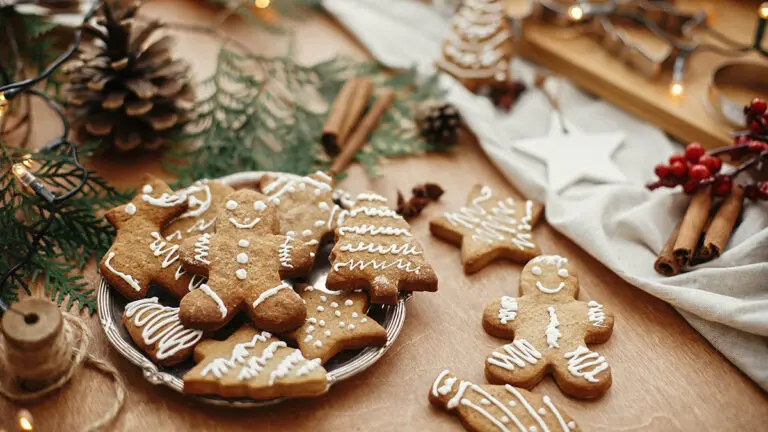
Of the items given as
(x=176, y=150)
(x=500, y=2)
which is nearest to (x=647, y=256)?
(x=500, y=2)

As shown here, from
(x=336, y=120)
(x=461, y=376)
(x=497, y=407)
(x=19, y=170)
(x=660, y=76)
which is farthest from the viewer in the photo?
(x=660, y=76)

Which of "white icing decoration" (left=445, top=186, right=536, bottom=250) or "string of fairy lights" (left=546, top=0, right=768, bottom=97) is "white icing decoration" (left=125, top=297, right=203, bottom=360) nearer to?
"white icing decoration" (left=445, top=186, right=536, bottom=250)

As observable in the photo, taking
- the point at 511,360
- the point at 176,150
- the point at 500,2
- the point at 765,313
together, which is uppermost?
the point at 500,2

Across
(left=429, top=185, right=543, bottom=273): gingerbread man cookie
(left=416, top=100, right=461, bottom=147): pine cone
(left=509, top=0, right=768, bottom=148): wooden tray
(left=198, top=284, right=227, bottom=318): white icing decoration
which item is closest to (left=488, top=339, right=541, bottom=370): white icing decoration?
(left=429, top=185, right=543, bottom=273): gingerbread man cookie

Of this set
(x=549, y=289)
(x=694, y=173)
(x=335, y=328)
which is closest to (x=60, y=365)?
(x=335, y=328)

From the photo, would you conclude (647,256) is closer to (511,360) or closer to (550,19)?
(511,360)

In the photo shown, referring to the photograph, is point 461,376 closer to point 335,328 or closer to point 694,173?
point 335,328
